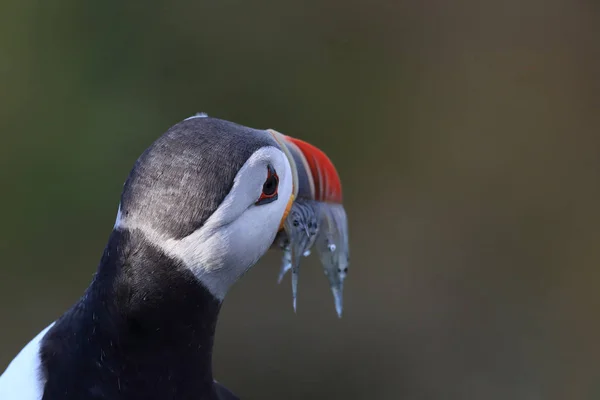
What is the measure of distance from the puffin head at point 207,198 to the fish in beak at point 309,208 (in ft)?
0.46

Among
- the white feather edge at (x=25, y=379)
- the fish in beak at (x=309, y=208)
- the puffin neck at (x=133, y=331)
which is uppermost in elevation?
the fish in beak at (x=309, y=208)

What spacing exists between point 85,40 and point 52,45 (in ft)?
0.51

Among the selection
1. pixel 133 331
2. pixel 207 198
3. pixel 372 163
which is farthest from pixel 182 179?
pixel 372 163

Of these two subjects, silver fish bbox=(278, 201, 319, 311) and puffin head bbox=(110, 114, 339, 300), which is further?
silver fish bbox=(278, 201, 319, 311)

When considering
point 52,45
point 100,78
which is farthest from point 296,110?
point 52,45

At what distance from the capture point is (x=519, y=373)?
356cm

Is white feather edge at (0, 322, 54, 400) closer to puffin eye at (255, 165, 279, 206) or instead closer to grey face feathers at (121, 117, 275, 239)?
grey face feathers at (121, 117, 275, 239)

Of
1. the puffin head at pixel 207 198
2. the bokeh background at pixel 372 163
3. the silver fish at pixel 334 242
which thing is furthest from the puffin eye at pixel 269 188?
the bokeh background at pixel 372 163

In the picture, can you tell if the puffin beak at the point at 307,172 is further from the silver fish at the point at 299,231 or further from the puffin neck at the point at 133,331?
the puffin neck at the point at 133,331

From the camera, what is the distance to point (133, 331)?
1.38 metres

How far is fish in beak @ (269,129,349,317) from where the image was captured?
5.39 ft

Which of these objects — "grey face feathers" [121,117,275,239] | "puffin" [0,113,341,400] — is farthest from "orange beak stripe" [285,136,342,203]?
"grey face feathers" [121,117,275,239]

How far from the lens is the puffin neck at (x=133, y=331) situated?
134cm

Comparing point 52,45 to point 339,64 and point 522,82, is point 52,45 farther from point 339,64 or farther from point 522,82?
point 522,82
